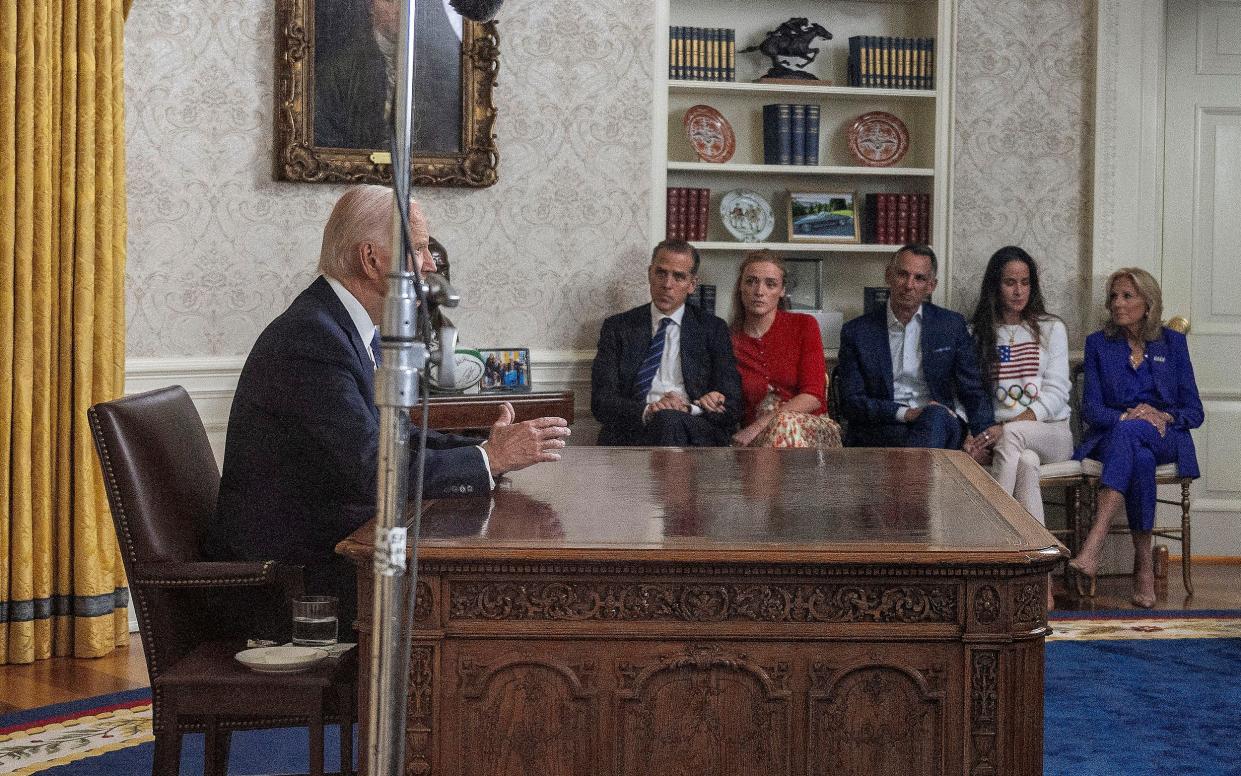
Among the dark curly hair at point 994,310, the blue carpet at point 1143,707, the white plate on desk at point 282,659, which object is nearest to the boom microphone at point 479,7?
the white plate on desk at point 282,659

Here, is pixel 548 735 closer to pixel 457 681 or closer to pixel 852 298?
pixel 457 681

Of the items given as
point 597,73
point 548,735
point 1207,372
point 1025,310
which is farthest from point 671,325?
point 548,735

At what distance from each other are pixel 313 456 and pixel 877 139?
373cm

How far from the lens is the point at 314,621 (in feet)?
7.42

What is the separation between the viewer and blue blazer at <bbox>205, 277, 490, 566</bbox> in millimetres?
2422

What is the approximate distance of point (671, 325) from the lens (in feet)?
16.5

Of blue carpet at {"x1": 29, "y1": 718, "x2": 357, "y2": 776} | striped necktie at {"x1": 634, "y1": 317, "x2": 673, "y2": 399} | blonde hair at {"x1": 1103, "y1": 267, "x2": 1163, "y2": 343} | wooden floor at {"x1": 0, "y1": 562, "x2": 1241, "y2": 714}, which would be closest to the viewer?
→ blue carpet at {"x1": 29, "y1": 718, "x2": 357, "y2": 776}

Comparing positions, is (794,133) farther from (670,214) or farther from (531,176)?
(531,176)

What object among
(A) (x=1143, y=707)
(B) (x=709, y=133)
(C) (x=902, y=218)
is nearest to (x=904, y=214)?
(C) (x=902, y=218)

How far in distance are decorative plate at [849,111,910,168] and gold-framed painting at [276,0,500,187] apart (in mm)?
1515

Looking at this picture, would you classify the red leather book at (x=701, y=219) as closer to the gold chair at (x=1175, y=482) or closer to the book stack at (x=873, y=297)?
the book stack at (x=873, y=297)

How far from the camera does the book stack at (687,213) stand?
212 inches

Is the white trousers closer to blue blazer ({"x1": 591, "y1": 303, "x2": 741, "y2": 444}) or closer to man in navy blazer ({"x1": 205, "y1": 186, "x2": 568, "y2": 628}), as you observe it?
blue blazer ({"x1": 591, "y1": 303, "x2": 741, "y2": 444})

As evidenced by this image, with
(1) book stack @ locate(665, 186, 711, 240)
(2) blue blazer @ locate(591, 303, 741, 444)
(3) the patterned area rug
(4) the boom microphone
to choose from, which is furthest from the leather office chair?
(1) book stack @ locate(665, 186, 711, 240)
